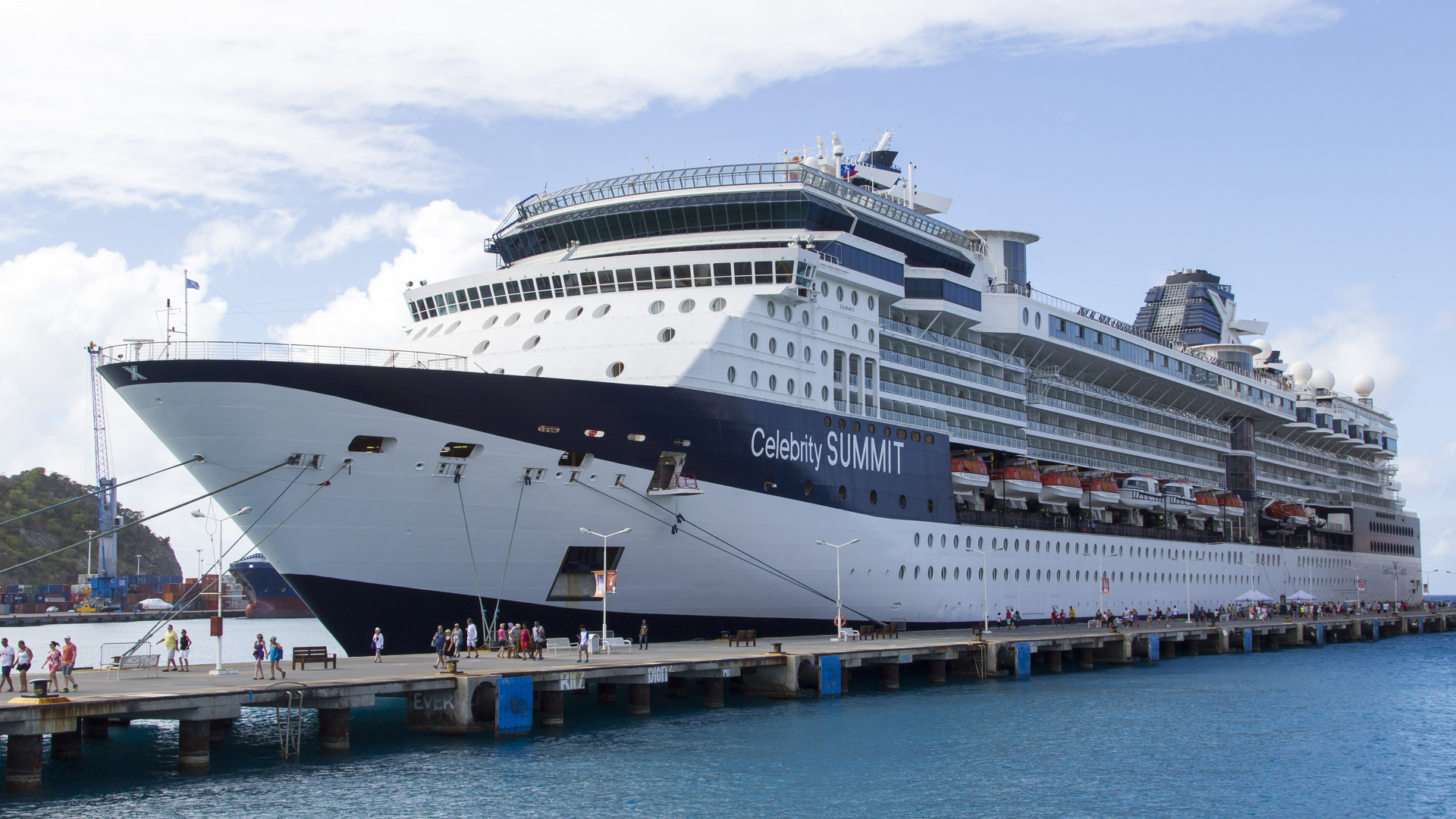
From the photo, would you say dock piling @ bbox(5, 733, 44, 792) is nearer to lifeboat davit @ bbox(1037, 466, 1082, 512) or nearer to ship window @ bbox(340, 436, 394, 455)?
ship window @ bbox(340, 436, 394, 455)

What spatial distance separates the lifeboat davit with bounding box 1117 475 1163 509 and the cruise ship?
0.19 metres

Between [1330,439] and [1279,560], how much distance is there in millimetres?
15138

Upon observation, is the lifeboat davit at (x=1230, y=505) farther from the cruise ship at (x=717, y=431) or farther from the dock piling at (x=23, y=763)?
the dock piling at (x=23, y=763)

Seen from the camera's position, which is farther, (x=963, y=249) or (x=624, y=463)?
(x=963, y=249)

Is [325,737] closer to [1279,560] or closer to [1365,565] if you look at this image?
[1279,560]

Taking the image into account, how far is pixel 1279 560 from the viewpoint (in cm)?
7306

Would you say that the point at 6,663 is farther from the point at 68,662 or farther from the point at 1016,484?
the point at 1016,484

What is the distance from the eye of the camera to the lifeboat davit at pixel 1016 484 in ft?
155

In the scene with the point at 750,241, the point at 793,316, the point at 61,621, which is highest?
the point at 750,241

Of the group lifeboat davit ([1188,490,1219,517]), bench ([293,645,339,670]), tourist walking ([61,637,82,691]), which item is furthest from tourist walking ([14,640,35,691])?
lifeboat davit ([1188,490,1219,517])

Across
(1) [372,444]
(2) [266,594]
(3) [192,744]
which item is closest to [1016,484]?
(1) [372,444]

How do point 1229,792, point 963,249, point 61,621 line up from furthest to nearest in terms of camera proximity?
point 61,621 → point 963,249 → point 1229,792

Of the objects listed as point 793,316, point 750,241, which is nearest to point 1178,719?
point 793,316

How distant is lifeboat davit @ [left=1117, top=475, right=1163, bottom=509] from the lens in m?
56.7
